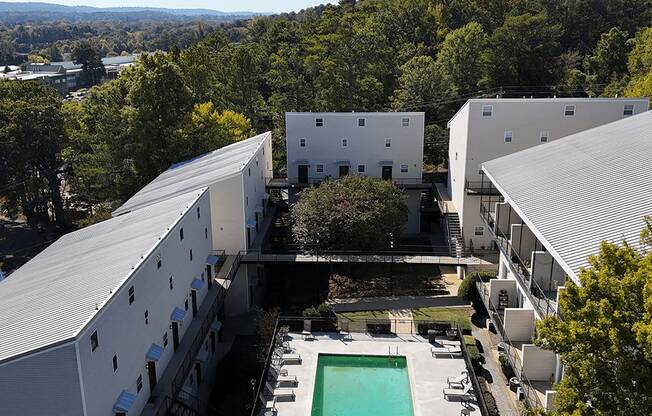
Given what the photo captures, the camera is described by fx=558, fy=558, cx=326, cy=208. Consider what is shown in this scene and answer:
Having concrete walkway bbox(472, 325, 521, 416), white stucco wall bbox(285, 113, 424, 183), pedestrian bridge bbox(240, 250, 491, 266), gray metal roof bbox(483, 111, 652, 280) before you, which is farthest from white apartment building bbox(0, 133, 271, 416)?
gray metal roof bbox(483, 111, 652, 280)

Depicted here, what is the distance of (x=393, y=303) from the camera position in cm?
3338

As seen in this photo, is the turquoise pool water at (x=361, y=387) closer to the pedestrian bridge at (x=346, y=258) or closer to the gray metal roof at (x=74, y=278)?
the pedestrian bridge at (x=346, y=258)

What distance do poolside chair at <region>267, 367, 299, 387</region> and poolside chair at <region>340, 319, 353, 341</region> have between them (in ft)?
14.8

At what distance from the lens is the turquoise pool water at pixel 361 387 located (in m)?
23.3

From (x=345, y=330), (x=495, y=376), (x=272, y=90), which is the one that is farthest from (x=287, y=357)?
(x=272, y=90)

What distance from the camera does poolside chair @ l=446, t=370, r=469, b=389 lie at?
78.5ft

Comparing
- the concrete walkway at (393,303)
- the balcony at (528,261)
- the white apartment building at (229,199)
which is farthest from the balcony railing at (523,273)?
the white apartment building at (229,199)

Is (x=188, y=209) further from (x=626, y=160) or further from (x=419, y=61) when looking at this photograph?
(x=419, y=61)

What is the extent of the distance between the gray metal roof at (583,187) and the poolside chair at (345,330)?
10558 mm

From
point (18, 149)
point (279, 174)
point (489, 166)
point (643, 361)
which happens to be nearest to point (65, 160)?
point (18, 149)

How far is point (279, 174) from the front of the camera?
2071 inches

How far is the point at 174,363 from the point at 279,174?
3086 cm

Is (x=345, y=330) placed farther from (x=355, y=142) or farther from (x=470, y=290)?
(x=355, y=142)

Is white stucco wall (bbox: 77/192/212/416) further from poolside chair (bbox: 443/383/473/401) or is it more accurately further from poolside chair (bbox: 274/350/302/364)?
poolside chair (bbox: 443/383/473/401)
